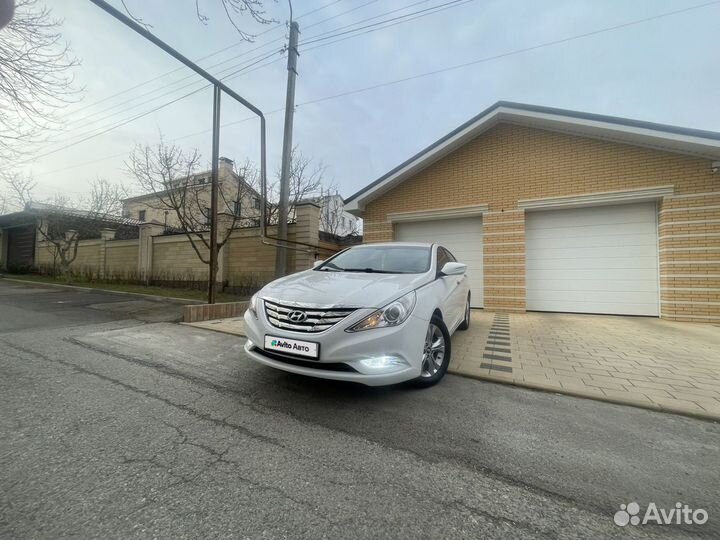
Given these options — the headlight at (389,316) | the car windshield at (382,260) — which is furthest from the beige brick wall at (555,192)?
the headlight at (389,316)

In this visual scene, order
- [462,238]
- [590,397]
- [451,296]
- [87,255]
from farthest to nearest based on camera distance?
[87,255] → [462,238] → [451,296] → [590,397]

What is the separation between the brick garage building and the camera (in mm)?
6285

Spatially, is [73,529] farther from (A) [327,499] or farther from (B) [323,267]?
(B) [323,267]

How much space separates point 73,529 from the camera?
1294 millimetres

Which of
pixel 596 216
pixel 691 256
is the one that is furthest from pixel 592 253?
pixel 691 256

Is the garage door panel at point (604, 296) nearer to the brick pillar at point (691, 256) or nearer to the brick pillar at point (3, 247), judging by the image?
the brick pillar at point (691, 256)

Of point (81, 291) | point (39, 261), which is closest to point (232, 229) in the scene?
point (81, 291)

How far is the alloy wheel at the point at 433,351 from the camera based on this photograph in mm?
2912

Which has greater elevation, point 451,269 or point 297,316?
point 451,269

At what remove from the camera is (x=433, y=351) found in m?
3.08

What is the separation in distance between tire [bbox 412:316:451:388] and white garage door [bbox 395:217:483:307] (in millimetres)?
5459

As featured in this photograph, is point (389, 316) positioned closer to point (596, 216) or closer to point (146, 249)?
point (596, 216)

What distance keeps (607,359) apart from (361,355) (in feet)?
11.5

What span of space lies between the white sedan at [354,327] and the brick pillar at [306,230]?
6.89 meters
